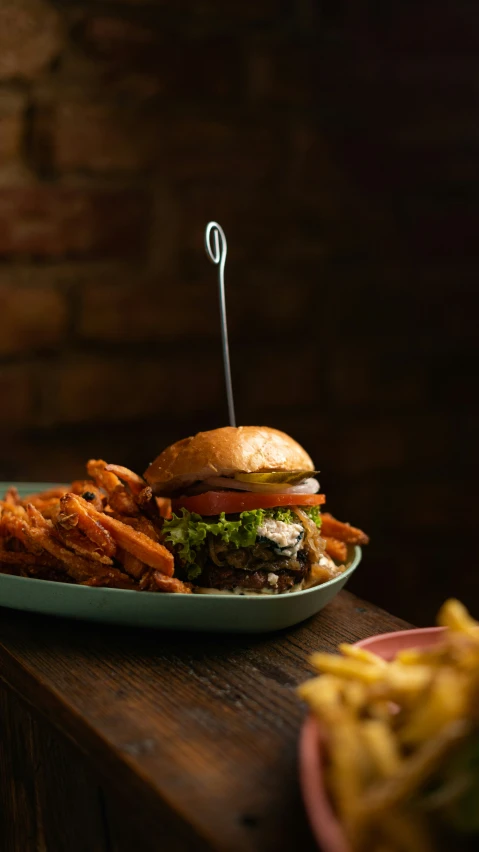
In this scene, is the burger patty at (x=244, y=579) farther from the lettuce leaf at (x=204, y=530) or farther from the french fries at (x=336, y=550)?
the french fries at (x=336, y=550)

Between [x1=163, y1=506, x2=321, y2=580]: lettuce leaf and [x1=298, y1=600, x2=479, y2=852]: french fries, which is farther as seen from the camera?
[x1=163, y1=506, x2=321, y2=580]: lettuce leaf

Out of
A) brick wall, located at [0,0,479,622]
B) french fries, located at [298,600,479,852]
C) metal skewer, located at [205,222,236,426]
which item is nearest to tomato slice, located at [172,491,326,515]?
metal skewer, located at [205,222,236,426]

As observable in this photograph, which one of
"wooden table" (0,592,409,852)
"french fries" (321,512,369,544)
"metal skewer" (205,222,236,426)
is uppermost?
"metal skewer" (205,222,236,426)

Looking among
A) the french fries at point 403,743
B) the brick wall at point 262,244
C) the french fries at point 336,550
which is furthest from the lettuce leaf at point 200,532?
the brick wall at point 262,244

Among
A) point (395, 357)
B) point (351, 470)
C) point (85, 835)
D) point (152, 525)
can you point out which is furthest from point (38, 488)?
point (395, 357)

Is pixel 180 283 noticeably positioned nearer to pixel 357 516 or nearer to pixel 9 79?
pixel 9 79

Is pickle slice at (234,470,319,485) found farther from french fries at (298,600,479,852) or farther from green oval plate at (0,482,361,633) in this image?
french fries at (298,600,479,852)
